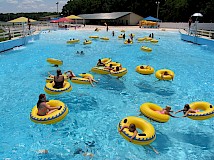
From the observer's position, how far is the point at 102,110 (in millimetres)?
8305

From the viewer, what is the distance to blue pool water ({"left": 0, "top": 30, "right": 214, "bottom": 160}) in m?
5.95

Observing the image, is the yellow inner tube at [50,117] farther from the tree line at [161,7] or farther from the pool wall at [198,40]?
the tree line at [161,7]

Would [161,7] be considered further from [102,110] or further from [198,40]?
[102,110]

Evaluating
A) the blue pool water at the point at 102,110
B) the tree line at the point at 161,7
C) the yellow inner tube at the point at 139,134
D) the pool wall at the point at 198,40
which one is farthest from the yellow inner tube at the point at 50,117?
the tree line at the point at 161,7

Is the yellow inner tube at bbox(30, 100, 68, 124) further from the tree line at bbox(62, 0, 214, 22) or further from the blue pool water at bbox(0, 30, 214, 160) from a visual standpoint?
the tree line at bbox(62, 0, 214, 22)

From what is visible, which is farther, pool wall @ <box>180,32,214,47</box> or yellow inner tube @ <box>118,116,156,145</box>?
pool wall @ <box>180,32,214,47</box>

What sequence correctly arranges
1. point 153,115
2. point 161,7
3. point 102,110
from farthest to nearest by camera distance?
point 161,7 → point 102,110 → point 153,115

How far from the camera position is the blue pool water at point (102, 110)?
5953 mm

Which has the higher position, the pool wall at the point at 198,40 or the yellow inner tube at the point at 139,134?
the pool wall at the point at 198,40

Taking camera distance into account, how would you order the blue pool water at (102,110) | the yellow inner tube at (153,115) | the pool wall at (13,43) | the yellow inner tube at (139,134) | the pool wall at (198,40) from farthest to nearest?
the pool wall at (198,40) < the pool wall at (13,43) < the yellow inner tube at (153,115) < the blue pool water at (102,110) < the yellow inner tube at (139,134)

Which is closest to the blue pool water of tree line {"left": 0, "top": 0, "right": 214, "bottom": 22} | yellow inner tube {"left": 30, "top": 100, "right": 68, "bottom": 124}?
yellow inner tube {"left": 30, "top": 100, "right": 68, "bottom": 124}

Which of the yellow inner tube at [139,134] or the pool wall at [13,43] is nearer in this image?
the yellow inner tube at [139,134]

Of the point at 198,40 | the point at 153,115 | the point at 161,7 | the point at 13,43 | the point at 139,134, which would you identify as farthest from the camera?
the point at 161,7

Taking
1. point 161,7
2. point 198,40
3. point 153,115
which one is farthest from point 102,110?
point 161,7
